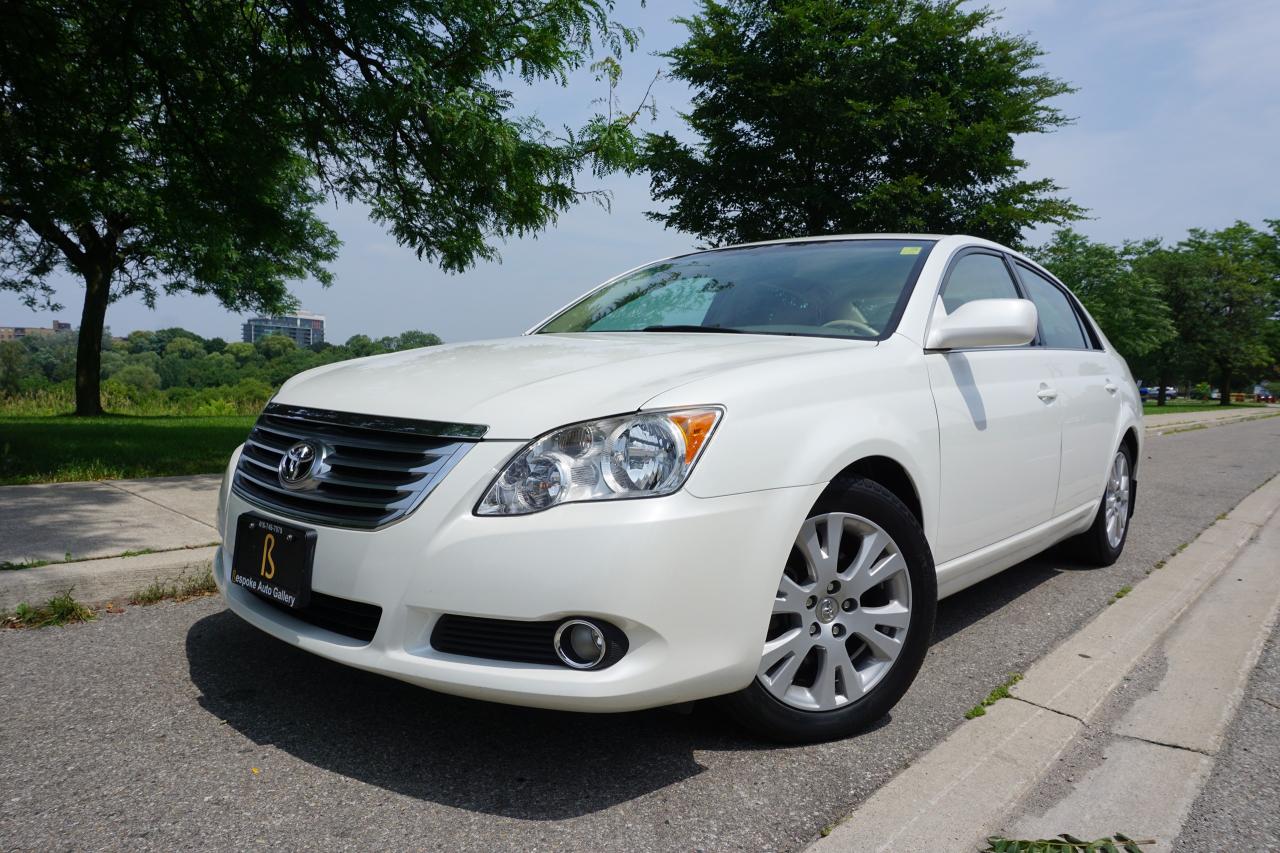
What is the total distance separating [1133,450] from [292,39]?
22.3 ft

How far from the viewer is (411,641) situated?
7.09ft

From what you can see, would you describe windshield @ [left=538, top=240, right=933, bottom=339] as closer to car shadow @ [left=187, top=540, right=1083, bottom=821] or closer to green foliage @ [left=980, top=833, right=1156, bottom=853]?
car shadow @ [left=187, top=540, right=1083, bottom=821]

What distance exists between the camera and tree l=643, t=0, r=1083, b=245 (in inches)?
748

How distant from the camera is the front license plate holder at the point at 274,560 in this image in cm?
231

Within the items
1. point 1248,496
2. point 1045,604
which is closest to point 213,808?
point 1045,604

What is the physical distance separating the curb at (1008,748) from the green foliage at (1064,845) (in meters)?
0.05

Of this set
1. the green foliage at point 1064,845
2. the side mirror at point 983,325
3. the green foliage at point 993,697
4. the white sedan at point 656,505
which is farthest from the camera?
the side mirror at point 983,325

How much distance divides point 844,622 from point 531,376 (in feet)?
3.70

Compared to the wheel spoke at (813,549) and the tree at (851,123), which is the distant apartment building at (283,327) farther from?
the wheel spoke at (813,549)

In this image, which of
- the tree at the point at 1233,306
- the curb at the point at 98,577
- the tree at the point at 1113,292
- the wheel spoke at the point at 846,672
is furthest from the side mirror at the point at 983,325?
the tree at the point at 1233,306

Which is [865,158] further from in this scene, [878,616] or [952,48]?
[878,616]

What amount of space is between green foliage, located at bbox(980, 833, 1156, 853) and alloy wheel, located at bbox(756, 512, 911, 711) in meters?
0.60

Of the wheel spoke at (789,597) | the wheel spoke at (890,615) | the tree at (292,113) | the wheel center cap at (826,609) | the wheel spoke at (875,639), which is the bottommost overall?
the wheel spoke at (875,639)

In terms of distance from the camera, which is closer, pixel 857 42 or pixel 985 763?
pixel 985 763
